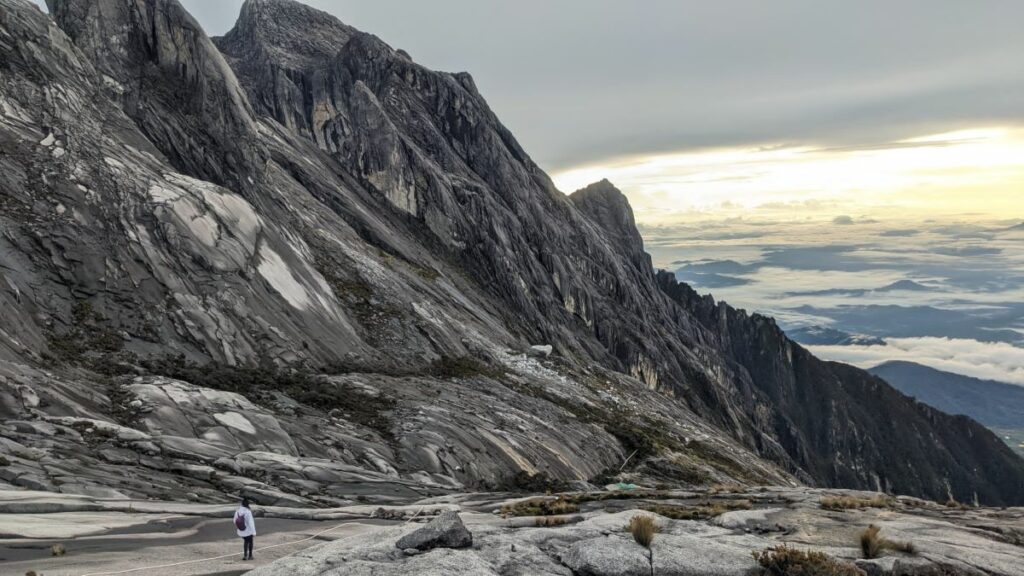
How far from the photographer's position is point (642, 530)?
16672mm

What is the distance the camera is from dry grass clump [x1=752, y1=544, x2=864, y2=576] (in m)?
14.4

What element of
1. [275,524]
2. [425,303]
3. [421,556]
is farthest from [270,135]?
[421,556]

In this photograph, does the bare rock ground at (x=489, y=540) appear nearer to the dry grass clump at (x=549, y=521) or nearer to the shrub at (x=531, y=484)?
the dry grass clump at (x=549, y=521)

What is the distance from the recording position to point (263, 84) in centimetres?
11656

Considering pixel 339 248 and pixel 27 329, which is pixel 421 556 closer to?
pixel 27 329

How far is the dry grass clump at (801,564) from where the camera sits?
14430 mm

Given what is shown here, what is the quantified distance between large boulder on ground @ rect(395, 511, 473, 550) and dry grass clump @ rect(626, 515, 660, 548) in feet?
16.1

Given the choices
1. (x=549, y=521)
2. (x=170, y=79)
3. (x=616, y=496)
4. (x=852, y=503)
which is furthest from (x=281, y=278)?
(x=852, y=503)

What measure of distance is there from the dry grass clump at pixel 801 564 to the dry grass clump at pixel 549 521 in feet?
23.9

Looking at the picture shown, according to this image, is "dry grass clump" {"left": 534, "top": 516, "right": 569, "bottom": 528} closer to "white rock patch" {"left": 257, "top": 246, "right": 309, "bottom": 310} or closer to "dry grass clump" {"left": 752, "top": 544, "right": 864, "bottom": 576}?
"dry grass clump" {"left": 752, "top": 544, "right": 864, "bottom": 576}

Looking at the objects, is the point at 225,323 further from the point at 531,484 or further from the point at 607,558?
the point at 607,558

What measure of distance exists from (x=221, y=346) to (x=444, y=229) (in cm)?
6584

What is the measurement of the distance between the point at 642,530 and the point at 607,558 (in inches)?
67.9

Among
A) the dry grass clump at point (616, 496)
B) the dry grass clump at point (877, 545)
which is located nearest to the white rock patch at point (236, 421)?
the dry grass clump at point (616, 496)
